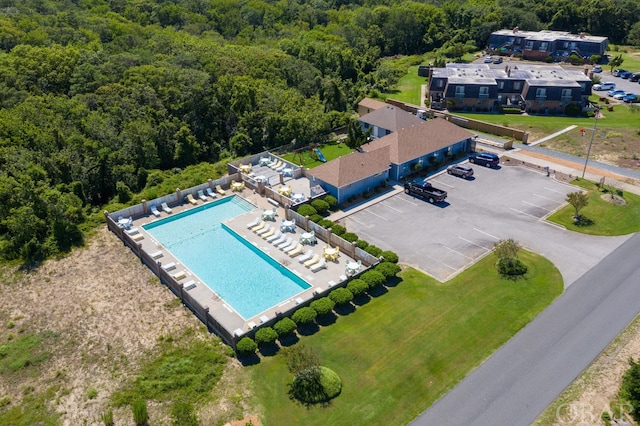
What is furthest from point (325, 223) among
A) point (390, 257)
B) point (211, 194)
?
point (211, 194)

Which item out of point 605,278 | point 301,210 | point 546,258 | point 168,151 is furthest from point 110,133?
point 605,278

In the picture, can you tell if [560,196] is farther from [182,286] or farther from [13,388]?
[13,388]

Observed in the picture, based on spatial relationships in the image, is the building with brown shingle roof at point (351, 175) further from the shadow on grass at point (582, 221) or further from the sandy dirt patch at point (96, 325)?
the sandy dirt patch at point (96, 325)

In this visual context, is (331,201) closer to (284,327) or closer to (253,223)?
(253,223)

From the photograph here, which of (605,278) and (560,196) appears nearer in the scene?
(605,278)

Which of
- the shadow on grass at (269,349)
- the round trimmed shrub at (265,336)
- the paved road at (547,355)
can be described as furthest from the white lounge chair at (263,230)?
the paved road at (547,355)

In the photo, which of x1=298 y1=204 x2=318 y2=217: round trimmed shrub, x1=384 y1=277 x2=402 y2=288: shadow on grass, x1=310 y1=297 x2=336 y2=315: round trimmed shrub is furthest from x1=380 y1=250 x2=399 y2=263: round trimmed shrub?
x1=298 y1=204 x2=318 y2=217: round trimmed shrub

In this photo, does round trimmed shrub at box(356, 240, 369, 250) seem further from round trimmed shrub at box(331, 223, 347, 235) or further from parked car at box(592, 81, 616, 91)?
parked car at box(592, 81, 616, 91)
